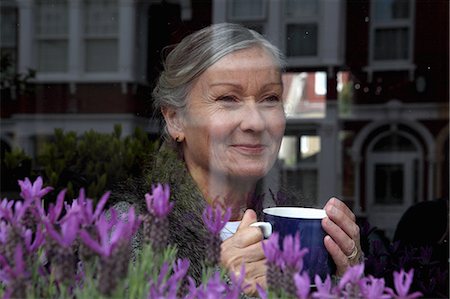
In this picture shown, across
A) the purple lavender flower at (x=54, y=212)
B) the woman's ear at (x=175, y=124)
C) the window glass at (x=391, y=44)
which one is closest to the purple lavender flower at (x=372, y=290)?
the purple lavender flower at (x=54, y=212)

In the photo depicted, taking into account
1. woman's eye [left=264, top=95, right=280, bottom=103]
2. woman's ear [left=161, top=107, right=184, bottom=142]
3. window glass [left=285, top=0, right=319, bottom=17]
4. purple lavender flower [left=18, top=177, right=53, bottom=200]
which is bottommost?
purple lavender flower [left=18, top=177, right=53, bottom=200]

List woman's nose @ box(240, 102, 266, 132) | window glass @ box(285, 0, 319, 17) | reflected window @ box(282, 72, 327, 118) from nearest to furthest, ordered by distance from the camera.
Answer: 1. woman's nose @ box(240, 102, 266, 132)
2. reflected window @ box(282, 72, 327, 118)
3. window glass @ box(285, 0, 319, 17)

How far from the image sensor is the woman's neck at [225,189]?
Result: 152cm

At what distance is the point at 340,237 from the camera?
1.25m

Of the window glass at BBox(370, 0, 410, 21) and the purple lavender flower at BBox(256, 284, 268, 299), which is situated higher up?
the window glass at BBox(370, 0, 410, 21)

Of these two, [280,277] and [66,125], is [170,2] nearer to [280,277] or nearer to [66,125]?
[66,125]

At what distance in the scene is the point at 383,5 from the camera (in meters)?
2.79

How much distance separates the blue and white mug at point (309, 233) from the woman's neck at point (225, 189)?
0.28 meters

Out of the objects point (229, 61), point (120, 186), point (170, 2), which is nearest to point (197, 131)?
point (229, 61)

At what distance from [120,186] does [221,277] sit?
0.84 meters

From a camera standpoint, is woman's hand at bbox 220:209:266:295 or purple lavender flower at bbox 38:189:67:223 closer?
purple lavender flower at bbox 38:189:67:223

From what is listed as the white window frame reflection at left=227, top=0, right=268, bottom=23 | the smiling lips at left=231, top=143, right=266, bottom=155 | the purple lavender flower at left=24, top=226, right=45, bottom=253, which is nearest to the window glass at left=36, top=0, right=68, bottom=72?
the white window frame reflection at left=227, top=0, right=268, bottom=23

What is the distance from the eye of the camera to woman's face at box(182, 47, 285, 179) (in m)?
1.53

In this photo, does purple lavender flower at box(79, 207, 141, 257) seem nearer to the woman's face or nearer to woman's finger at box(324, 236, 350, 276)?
woman's finger at box(324, 236, 350, 276)
